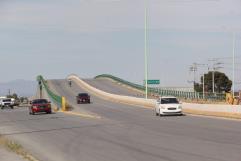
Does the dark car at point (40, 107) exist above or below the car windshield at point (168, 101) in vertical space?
below

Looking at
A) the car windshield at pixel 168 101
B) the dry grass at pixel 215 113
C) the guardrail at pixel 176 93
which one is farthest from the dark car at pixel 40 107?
the guardrail at pixel 176 93

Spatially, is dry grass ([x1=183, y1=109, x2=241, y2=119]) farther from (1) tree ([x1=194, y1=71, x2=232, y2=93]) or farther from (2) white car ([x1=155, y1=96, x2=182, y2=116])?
(1) tree ([x1=194, y1=71, x2=232, y2=93])

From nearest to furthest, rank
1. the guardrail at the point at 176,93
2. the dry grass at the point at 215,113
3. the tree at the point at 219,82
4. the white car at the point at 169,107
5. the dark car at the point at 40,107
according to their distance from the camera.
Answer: the dry grass at the point at 215,113 → the white car at the point at 169,107 → the dark car at the point at 40,107 → the guardrail at the point at 176,93 → the tree at the point at 219,82

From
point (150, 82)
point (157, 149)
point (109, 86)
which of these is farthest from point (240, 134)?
point (109, 86)

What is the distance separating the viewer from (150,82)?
281ft

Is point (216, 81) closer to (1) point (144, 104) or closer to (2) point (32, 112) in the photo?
(1) point (144, 104)

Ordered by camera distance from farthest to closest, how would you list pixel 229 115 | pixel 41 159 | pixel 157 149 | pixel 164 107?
pixel 164 107
pixel 229 115
pixel 157 149
pixel 41 159

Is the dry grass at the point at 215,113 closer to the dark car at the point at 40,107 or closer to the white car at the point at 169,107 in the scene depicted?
the white car at the point at 169,107

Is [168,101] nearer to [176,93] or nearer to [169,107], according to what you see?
[169,107]

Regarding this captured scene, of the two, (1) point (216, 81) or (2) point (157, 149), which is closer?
(2) point (157, 149)

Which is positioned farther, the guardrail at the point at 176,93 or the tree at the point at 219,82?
the tree at the point at 219,82

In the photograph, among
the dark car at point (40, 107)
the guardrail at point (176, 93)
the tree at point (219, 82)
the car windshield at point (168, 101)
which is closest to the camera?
the car windshield at point (168, 101)

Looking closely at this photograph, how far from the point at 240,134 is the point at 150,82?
61.7 metres

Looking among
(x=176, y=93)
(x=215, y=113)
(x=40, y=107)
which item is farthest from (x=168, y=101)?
(x=176, y=93)
